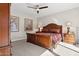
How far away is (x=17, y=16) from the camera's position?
2.60 m

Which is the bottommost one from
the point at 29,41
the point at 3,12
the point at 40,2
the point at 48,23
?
the point at 29,41

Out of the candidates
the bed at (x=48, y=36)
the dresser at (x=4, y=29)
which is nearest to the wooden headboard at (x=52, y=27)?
the bed at (x=48, y=36)

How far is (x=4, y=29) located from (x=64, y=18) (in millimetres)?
1085

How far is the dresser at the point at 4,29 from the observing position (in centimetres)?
247

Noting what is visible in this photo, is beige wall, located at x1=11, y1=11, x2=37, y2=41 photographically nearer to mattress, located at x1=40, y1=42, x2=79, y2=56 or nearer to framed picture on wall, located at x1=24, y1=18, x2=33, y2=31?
framed picture on wall, located at x1=24, y1=18, x2=33, y2=31

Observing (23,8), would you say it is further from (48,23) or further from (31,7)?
(48,23)

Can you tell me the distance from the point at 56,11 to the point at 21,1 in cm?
65

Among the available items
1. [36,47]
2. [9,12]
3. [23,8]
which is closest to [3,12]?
[9,12]

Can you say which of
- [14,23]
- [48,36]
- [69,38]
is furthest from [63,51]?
[14,23]

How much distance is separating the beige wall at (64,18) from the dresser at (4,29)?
61 cm

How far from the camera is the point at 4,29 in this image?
249 cm

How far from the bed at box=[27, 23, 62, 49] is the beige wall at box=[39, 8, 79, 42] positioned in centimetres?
8

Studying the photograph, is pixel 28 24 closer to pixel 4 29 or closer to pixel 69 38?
pixel 4 29

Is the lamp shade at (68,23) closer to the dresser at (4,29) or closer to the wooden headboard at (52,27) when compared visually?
the wooden headboard at (52,27)
